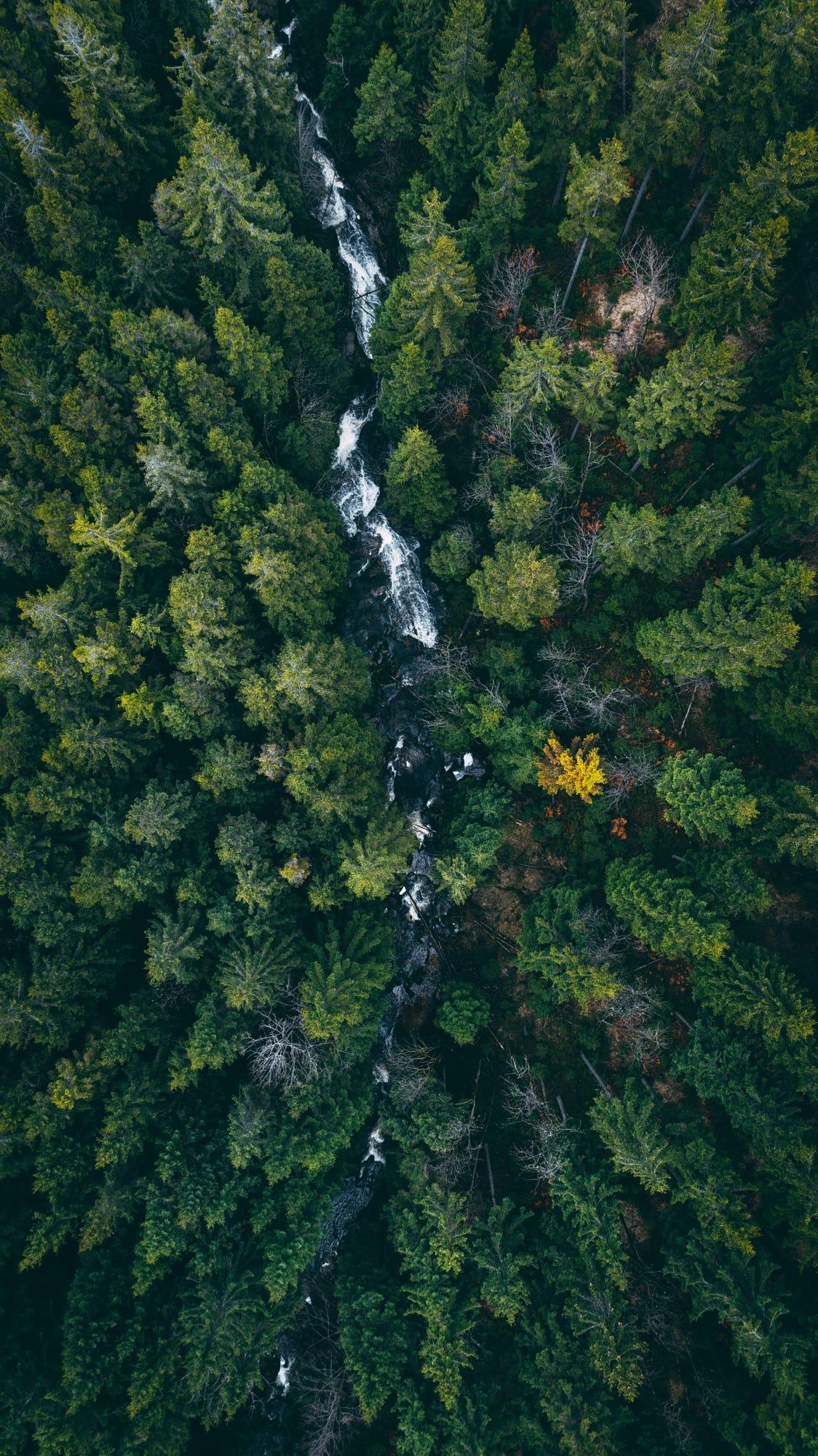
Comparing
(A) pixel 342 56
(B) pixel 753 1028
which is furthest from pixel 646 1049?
(A) pixel 342 56

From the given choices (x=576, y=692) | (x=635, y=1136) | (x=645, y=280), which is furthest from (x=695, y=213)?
(x=635, y=1136)

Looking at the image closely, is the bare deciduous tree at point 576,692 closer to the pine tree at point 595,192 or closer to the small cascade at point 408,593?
the small cascade at point 408,593

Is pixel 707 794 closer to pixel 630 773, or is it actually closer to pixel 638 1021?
pixel 630 773

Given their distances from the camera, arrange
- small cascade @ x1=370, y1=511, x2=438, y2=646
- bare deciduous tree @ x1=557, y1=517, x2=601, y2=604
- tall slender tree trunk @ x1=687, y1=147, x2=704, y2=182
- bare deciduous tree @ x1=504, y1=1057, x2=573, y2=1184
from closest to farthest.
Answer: tall slender tree trunk @ x1=687, y1=147, x2=704, y2=182 → bare deciduous tree @ x1=557, y1=517, x2=601, y2=604 → bare deciduous tree @ x1=504, y1=1057, x2=573, y2=1184 → small cascade @ x1=370, y1=511, x2=438, y2=646

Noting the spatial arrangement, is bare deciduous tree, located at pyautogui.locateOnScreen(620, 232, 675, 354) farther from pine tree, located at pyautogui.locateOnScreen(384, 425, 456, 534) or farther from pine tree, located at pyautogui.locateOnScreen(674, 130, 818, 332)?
pine tree, located at pyautogui.locateOnScreen(384, 425, 456, 534)

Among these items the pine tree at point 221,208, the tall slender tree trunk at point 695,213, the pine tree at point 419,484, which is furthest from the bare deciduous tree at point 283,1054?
the tall slender tree trunk at point 695,213

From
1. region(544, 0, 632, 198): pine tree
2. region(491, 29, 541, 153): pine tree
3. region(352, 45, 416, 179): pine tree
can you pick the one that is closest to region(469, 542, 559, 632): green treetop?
region(544, 0, 632, 198): pine tree

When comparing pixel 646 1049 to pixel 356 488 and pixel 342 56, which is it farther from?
pixel 342 56

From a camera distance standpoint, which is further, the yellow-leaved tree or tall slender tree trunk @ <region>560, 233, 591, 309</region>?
the yellow-leaved tree
